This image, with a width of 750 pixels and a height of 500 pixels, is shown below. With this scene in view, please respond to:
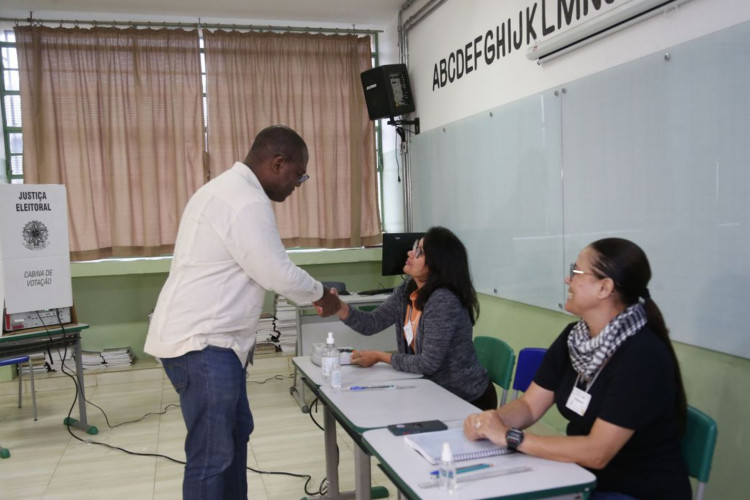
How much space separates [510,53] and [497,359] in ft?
7.11

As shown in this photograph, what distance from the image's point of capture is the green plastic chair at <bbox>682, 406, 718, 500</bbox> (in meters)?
1.54

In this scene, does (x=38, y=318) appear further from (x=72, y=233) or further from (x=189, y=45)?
(x=189, y=45)

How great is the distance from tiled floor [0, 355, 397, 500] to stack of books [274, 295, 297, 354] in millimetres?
402

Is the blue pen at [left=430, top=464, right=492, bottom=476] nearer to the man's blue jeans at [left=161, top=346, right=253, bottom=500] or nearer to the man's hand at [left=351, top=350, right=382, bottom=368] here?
the man's blue jeans at [left=161, top=346, right=253, bottom=500]

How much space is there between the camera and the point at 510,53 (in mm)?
3826

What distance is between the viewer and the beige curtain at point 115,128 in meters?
5.32

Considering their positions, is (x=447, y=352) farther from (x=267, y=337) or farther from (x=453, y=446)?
(x=267, y=337)

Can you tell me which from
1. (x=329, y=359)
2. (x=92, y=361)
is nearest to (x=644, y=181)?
(x=329, y=359)

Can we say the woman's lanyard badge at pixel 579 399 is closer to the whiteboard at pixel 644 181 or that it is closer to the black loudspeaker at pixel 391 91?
the whiteboard at pixel 644 181

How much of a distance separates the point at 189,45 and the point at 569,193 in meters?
4.01

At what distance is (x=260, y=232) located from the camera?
1.96 meters

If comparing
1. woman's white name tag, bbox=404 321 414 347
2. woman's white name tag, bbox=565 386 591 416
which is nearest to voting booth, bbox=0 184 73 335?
woman's white name tag, bbox=404 321 414 347

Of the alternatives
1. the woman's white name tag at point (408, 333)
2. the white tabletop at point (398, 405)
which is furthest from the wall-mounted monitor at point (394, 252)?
the white tabletop at point (398, 405)

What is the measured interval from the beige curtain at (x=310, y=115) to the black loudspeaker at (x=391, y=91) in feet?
1.69
